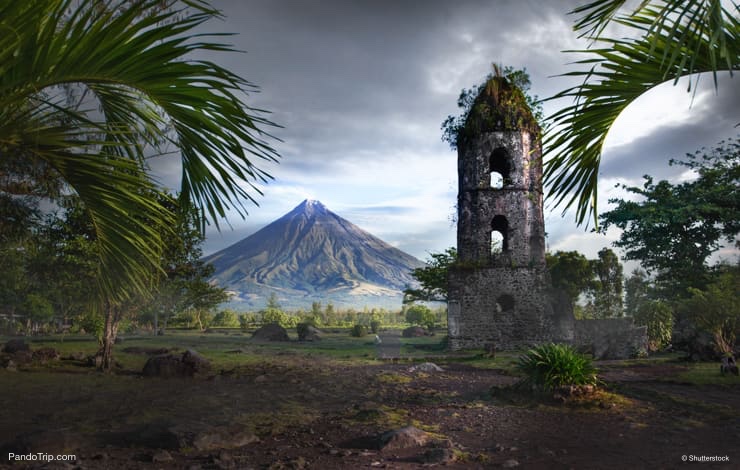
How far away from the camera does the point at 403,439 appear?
496 centimetres

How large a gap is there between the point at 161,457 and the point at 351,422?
2.46 m

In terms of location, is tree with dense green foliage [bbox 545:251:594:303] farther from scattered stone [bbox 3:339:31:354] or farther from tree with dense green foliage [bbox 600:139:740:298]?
scattered stone [bbox 3:339:31:354]

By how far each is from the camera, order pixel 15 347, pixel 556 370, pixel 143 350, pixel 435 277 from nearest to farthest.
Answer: pixel 556 370
pixel 15 347
pixel 143 350
pixel 435 277

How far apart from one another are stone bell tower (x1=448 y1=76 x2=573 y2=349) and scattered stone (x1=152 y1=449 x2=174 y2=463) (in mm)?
14116

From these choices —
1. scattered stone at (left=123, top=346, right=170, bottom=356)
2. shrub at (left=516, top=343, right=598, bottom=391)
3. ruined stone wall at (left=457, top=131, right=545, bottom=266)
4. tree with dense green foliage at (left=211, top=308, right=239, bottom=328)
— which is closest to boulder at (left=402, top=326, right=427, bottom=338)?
ruined stone wall at (left=457, top=131, right=545, bottom=266)

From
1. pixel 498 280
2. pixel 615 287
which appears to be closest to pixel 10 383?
pixel 498 280

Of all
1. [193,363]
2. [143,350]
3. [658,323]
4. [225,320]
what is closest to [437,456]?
[193,363]

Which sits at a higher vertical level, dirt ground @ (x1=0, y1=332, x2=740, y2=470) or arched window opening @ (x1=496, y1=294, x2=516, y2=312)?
arched window opening @ (x1=496, y1=294, x2=516, y2=312)

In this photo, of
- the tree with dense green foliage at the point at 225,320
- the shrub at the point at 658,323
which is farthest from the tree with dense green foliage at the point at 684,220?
the tree with dense green foliage at the point at 225,320

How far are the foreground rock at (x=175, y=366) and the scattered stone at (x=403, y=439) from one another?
7.35 meters

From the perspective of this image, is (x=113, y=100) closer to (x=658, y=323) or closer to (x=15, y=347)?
(x=15, y=347)

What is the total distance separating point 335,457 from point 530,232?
15.2 m

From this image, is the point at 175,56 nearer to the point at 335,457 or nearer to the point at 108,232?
the point at 108,232

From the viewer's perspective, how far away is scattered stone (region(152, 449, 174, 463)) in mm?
4422
